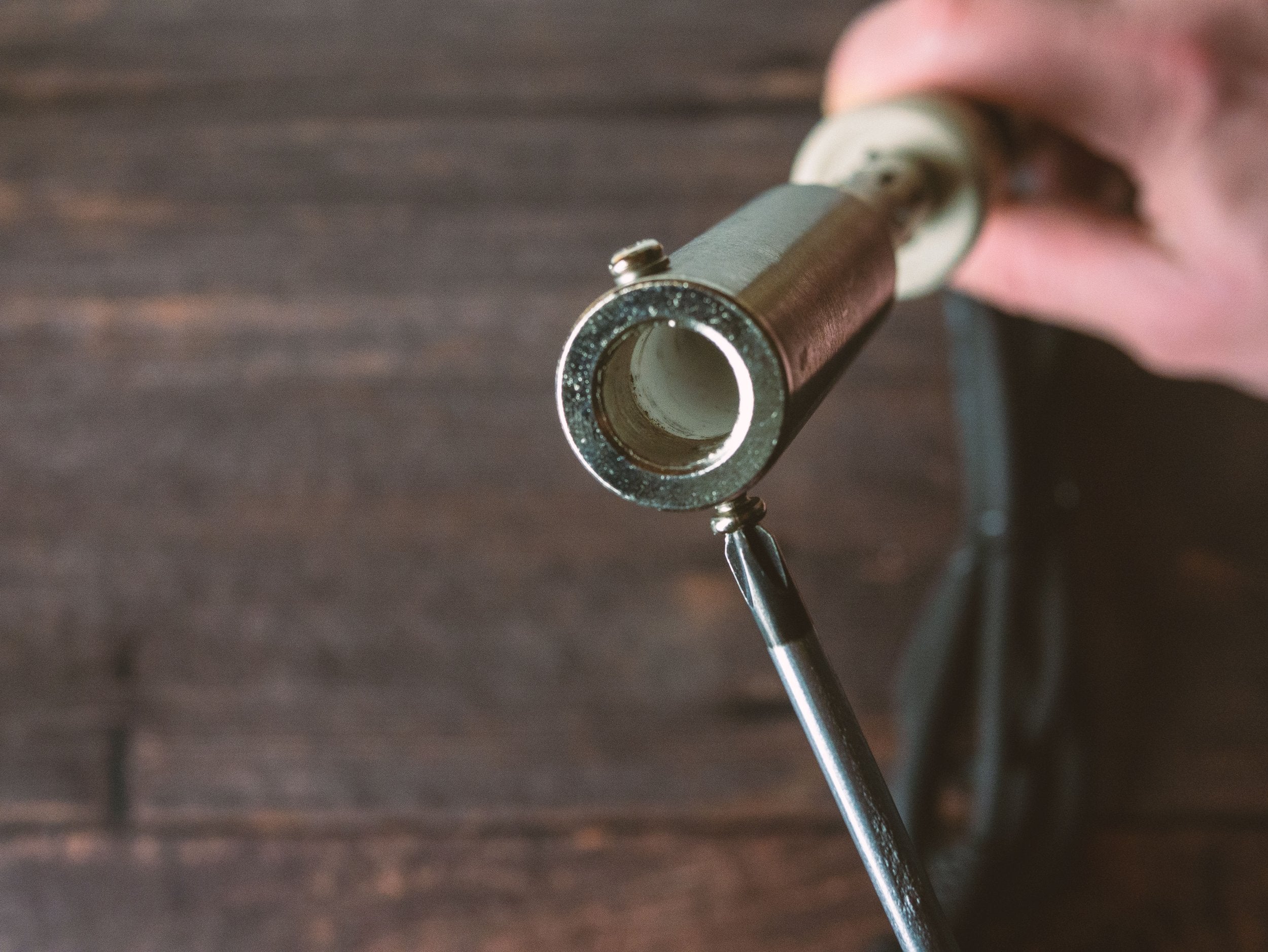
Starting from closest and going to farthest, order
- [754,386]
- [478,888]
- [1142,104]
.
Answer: [754,386] < [1142,104] < [478,888]

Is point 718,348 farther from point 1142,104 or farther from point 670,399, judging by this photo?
point 1142,104

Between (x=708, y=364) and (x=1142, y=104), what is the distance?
0.18 m

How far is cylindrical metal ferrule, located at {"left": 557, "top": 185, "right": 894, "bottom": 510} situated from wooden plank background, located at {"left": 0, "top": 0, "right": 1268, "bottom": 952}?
0.76 ft

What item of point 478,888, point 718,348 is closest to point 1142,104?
point 718,348

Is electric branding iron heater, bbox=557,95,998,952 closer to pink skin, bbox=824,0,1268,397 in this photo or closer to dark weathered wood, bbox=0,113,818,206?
pink skin, bbox=824,0,1268,397

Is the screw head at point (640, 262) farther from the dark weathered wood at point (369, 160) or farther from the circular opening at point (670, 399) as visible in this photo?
the dark weathered wood at point (369, 160)

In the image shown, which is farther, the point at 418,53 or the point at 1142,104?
the point at 418,53

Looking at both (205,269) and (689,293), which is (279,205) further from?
(689,293)

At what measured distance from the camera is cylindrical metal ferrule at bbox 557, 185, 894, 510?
12cm

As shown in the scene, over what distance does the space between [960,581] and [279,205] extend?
27cm

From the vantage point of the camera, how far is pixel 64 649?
38cm

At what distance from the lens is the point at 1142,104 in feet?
0.85

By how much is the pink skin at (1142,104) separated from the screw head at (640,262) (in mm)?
153

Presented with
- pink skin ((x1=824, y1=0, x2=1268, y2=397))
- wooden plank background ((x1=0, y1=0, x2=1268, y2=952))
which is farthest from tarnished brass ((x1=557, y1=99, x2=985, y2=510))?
wooden plank background ((x1=0, y1=0, x2=1268, y2=952))
